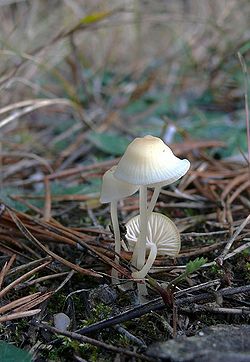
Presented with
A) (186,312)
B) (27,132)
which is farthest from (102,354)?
(27,132)

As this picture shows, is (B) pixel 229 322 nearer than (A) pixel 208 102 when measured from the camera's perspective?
Yes

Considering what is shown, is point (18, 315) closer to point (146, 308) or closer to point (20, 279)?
point (20, 279)

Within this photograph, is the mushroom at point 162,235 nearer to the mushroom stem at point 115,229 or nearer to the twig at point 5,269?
the mushroom stem at point 115,229

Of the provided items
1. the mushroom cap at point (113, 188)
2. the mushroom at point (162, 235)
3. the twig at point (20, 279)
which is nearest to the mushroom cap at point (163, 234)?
the mushroom at point (162, 235)

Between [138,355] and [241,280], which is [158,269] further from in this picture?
[138,355]

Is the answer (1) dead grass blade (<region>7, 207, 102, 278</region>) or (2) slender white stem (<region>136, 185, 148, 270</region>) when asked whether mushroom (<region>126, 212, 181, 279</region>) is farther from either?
(1) dead grass blade (<region>7, 207, 102, 278</region>)

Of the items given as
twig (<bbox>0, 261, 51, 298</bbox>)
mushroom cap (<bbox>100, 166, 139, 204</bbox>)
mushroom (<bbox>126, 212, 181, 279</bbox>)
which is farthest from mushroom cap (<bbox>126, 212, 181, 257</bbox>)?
twig (<bbox>0, 261, 51, 298</bbox>)

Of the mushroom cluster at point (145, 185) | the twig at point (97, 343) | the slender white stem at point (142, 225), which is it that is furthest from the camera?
the slender white stem at point (142, 225)
